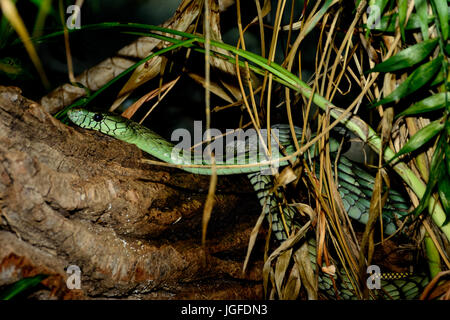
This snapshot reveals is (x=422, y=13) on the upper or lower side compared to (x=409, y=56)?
upper

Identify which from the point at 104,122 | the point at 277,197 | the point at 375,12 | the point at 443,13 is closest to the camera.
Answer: the point at 443,13

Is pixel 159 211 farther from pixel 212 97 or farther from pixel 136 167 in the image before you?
pixel 212 97

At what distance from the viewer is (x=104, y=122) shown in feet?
5.84

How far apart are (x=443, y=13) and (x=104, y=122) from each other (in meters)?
1.59

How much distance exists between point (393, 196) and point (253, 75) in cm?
102

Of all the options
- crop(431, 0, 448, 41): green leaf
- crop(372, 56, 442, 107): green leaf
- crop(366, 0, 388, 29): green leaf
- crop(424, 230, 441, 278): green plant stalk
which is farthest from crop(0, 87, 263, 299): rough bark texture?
crop(431, 0, 448, 41): green leaf

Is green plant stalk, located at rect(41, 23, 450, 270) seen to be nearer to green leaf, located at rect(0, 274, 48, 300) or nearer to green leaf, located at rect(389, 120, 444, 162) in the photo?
green leaf, located at rect(389, 120, 444, 162)

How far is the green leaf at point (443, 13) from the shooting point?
3.66 ft

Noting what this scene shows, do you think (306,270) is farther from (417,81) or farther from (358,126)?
(417,81)

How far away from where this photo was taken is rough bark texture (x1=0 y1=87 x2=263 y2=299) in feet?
3.51

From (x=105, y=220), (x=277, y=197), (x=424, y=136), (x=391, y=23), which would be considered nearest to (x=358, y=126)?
(x=424, y=136)

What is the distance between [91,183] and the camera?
1230 millimetres

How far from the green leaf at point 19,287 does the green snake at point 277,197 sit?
76cm
